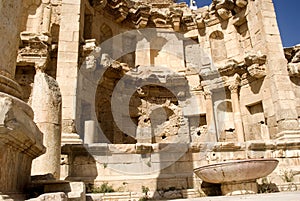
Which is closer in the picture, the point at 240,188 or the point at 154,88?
the point at 240,188

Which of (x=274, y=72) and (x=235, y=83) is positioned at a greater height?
(x=235, y=83)

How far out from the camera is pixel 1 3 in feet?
10.3

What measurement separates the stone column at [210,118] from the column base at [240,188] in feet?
19.9

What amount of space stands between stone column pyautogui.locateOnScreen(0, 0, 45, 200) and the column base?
4.54 m

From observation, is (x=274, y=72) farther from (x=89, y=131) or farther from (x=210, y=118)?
(x=89, y=131)

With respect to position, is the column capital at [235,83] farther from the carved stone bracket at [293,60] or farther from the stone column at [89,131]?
the stone column at [89,131]

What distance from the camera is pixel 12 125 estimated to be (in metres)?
2.50

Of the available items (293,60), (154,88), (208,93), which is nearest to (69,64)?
(154,88)

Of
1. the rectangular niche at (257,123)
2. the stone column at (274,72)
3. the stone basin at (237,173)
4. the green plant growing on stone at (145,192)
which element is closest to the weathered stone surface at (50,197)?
the green plant growing on stone at (145,192)

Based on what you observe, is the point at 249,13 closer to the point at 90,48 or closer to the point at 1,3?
the point at 90,48

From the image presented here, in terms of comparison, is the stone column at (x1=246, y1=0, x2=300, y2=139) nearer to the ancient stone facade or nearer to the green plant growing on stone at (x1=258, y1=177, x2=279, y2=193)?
the ancient stone facade

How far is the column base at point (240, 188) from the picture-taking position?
618 centimetres

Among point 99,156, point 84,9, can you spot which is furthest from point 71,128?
point 84,9

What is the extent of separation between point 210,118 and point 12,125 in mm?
11036
